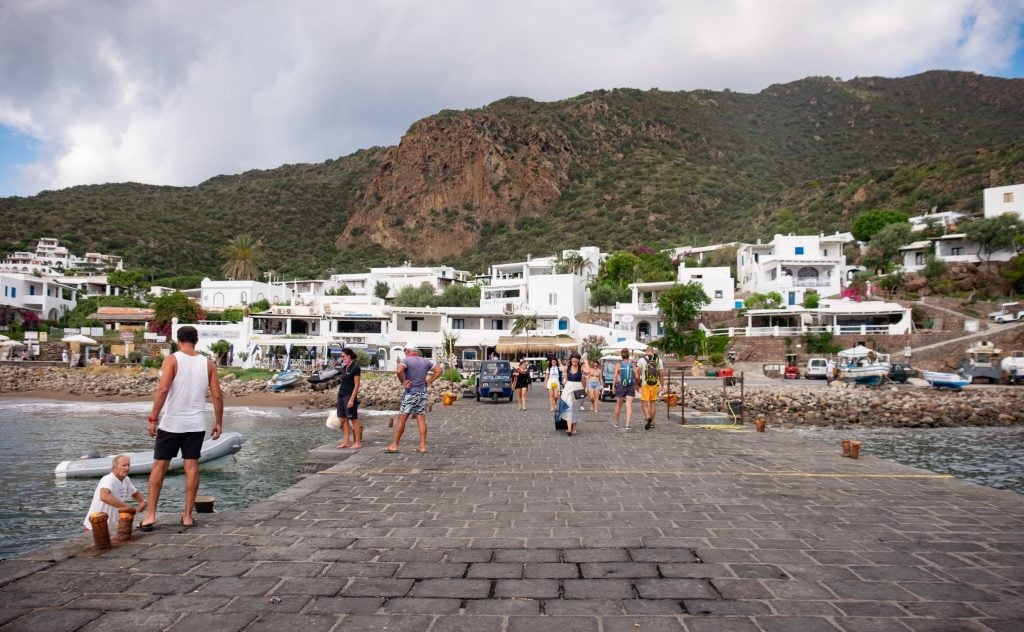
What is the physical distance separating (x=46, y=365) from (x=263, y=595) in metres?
50.6

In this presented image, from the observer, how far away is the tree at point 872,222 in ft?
201

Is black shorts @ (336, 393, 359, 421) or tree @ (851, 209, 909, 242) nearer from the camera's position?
black shorts @ (336, 393, 359, 421)

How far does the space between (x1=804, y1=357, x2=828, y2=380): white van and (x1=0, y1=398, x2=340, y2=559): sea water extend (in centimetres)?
2871

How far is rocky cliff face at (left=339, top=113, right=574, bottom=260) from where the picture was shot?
101 metres

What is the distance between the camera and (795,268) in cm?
5269

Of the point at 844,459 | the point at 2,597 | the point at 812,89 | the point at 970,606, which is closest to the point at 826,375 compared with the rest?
the point at 844,459

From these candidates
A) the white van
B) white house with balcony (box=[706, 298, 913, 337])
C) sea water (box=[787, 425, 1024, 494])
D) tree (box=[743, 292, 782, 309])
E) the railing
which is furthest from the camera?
tree (box=[743, 292, 782, 309])

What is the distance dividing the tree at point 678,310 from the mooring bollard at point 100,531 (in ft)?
144

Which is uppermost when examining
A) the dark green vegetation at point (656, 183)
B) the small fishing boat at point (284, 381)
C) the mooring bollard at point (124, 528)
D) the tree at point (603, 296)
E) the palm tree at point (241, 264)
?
the dark green vegetation at point (656, 183)

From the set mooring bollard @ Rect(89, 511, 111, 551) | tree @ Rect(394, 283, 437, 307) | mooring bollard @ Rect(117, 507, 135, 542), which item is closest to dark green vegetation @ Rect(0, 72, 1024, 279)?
tree @ Rect(394, 283, 437, 307)

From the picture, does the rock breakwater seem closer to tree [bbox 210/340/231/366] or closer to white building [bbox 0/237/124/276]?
tree [bbox 210/340/231/366]

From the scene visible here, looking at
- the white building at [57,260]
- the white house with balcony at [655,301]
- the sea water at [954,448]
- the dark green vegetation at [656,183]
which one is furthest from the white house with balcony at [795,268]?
the white building at [57,260]

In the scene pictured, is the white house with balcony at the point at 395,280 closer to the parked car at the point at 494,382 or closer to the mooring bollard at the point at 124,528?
the parked car at the point at 494,382

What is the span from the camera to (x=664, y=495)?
6988mm
